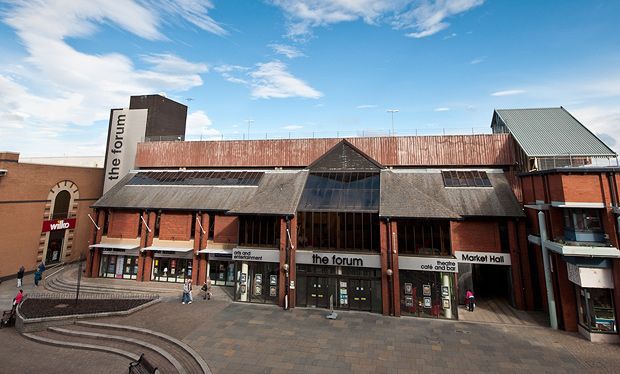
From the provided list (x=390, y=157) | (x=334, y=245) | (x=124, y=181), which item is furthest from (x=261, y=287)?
(x=124, y=181)

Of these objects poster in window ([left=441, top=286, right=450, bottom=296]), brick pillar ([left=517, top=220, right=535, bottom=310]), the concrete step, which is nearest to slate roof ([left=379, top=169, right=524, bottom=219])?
brick pillar ([left=517, top=220, right=535, bottom=310])

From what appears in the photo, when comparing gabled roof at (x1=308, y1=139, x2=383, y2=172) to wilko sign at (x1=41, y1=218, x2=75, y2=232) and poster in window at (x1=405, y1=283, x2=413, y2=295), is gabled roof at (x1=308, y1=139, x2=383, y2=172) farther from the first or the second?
wilko sign at (x1=41, y1=218, x2=75, y2=232)

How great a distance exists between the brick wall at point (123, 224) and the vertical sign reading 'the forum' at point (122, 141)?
840cm

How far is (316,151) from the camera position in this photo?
30.5 metres

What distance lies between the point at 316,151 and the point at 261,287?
14517 mm

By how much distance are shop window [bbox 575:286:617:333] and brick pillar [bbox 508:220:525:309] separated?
4.38 m

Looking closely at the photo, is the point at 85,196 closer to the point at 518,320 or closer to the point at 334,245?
the point at 334,245

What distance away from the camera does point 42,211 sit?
30094 millimetres

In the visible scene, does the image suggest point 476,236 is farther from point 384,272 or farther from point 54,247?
point 54,247

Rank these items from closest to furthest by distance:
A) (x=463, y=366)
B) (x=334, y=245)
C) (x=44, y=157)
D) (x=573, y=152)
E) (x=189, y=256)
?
(x=463, y=366) < (x=334, y=245) < (x=573, y=152) < (x=189, y=256) < (x=44, y=157)

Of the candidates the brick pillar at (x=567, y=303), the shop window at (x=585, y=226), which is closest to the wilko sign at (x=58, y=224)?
the brick pillar at (x=567, y=303)

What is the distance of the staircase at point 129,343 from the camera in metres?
14.4

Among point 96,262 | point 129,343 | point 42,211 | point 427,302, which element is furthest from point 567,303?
point 42,211

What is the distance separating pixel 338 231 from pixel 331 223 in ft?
2.56
